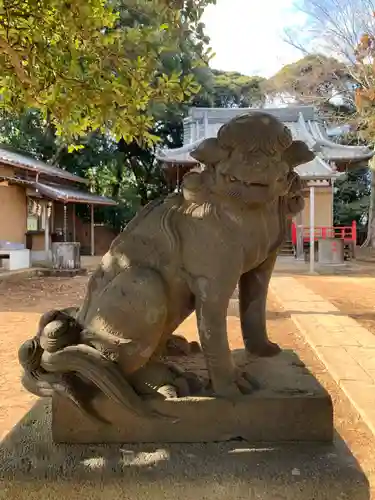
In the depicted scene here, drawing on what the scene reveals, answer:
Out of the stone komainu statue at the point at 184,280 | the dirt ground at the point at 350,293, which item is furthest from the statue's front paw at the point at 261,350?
the dirt ground at the point at 350,293

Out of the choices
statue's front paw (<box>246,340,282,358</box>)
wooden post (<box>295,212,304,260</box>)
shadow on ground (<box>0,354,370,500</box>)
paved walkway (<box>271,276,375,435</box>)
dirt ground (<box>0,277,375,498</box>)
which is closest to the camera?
shadow on ground (<box>0,354,370,500</box>)

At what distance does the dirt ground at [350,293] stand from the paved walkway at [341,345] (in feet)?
1.22

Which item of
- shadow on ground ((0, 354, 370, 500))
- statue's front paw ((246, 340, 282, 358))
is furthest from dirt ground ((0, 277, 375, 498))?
shadow on ground ((0, 354, 370, 500))

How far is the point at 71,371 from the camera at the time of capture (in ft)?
4.55

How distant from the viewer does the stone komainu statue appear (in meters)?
1.35

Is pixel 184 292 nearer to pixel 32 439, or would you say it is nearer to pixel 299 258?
pixel 32 439

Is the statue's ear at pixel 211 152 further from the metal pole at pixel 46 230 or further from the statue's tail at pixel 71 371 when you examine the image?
the metal pole at pixel 46 230

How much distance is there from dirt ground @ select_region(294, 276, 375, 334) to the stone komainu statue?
4.28 metres

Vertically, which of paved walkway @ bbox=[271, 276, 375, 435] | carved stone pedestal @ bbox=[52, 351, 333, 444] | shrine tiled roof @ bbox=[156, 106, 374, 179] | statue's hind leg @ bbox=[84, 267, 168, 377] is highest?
shrine tiled roof @ bbox=[156, 106, 374, 179]

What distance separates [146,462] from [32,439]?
41cm

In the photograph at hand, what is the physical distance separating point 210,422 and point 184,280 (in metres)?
0.46

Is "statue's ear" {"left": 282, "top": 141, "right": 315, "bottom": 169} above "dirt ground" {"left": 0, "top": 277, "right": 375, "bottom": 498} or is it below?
above

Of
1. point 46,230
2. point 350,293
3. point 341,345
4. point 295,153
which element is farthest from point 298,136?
point 295,153

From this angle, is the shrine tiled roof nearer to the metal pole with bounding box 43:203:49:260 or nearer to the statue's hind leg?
the metal pole with bounding box 43:203:49:260
